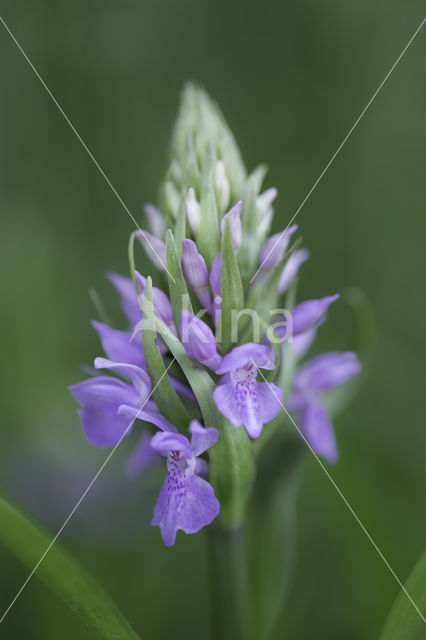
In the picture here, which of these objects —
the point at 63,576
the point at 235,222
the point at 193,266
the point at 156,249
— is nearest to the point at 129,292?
the point at 156,249

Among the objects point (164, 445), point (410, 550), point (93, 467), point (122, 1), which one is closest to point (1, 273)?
point (93, 467)

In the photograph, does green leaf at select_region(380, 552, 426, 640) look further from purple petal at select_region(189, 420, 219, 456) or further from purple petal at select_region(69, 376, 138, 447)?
purple petal at select_region(69, 376, 138, 447)

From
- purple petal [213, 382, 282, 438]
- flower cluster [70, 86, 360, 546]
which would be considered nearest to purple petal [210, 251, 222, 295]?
flower cluster [70, 86, 360, 546]

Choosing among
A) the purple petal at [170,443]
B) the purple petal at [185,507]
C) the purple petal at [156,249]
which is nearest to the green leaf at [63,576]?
the purple petal at [185,507]

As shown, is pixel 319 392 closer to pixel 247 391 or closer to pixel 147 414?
pixel 247 391

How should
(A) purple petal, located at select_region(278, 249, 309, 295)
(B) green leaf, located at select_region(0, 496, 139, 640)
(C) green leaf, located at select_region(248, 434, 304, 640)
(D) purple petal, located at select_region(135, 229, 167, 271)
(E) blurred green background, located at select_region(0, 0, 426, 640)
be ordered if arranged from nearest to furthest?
(B) green leaf, located at select_region(0, 496, 139, 640), (D) purple petal, located at select_region(135, 229, 167, 271), (A) purple petal, located at select_region(278, 249, 309, 295), (C) green leaf, located at select_region(248, 434, 304, 640), (E) blurred green background, located at select_region(0, 0, 426, 640)
